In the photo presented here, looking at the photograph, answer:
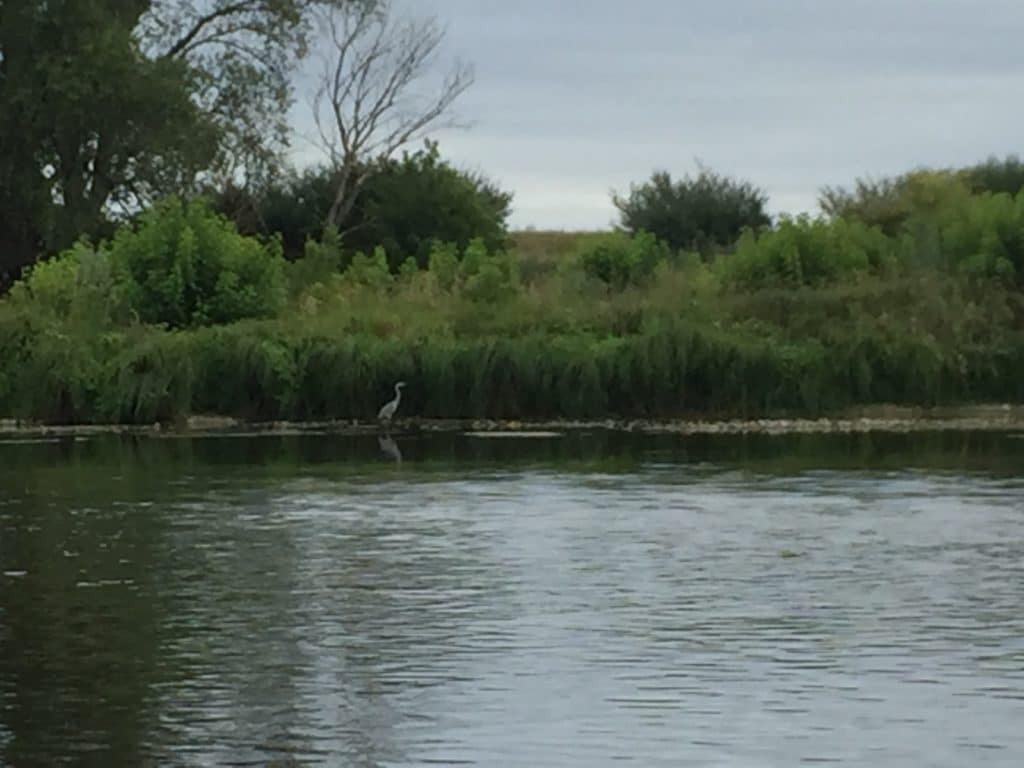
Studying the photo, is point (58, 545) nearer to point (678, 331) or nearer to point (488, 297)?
point (678, 331)

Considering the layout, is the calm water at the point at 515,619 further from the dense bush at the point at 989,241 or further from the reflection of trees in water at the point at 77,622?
the dense bush at the point at 989,241

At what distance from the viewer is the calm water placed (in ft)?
41.7

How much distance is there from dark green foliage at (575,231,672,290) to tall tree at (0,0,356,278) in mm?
11178

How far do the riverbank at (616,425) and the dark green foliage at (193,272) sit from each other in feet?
17.1

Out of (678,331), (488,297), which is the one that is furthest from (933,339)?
(488,297)

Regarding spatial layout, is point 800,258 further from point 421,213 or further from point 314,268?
point 421,213

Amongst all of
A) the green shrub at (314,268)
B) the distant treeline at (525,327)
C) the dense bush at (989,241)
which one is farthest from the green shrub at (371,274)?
the dense bush at (989,241)

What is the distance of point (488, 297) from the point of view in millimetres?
49781

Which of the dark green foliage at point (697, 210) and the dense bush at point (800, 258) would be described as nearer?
the dense bush at point (800, 258)

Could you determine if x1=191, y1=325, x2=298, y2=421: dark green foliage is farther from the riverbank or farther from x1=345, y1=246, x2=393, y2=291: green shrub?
x1=345, y1=246, x2=393, y2=291: green shrub

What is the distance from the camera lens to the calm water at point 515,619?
41.7ft

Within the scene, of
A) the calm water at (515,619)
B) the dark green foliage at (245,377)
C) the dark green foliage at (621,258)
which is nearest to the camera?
the calm water at (515,619)

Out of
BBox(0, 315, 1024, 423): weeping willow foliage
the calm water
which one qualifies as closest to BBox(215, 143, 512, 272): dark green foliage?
BBox(0, 315, 1024, 423): weeping willow foliage

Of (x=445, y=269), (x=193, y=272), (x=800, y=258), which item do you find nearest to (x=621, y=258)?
(x=445, y=269)
